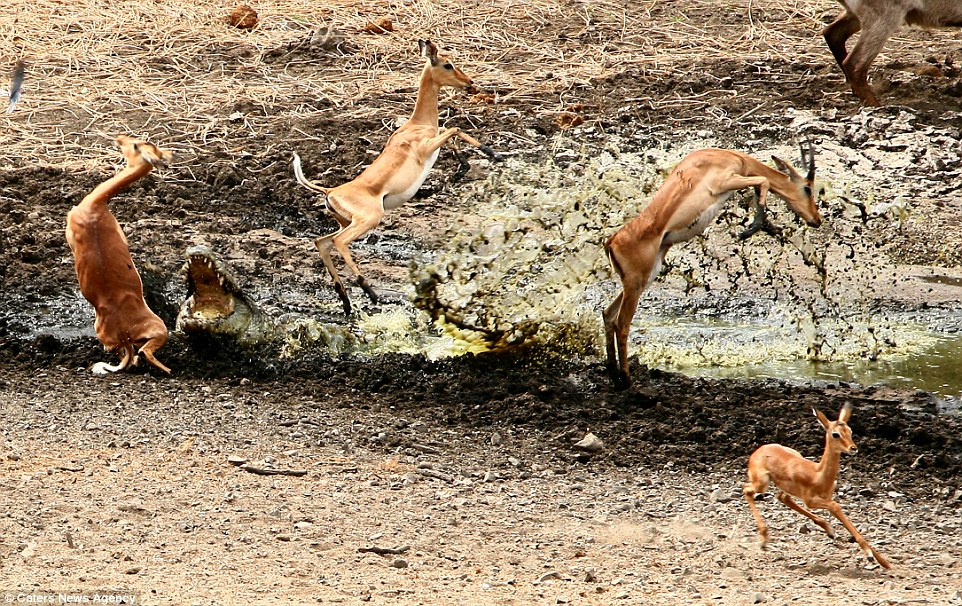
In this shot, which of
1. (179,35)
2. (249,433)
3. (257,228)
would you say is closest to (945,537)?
(249,433)

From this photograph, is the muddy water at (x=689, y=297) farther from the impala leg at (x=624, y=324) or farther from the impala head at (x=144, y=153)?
the impala head at (x=144, y=153)

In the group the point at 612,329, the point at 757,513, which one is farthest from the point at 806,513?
the point at 612,329

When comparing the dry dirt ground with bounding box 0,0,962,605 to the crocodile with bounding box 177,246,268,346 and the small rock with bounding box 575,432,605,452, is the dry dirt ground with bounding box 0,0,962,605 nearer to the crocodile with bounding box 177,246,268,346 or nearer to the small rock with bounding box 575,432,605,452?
A: the small rock with bounding box 575,432,605,452

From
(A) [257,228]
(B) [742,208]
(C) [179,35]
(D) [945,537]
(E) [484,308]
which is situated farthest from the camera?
(C) [179,35]

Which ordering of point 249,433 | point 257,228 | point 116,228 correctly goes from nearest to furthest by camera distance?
1. point 249,433
2. point 116,228
3. point 257,228

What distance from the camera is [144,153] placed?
26.9 feet

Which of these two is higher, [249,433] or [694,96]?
[694,96]

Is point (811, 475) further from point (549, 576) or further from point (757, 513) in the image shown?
point (549, 576)

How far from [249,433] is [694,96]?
7.08m

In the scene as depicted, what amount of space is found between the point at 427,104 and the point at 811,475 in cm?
488

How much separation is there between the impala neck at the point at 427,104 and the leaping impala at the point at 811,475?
455 cm

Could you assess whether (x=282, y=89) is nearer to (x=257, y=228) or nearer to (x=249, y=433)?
(x=257, y=228)

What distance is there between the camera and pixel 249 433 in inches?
311

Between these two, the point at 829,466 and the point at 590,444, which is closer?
the point at 829,466
